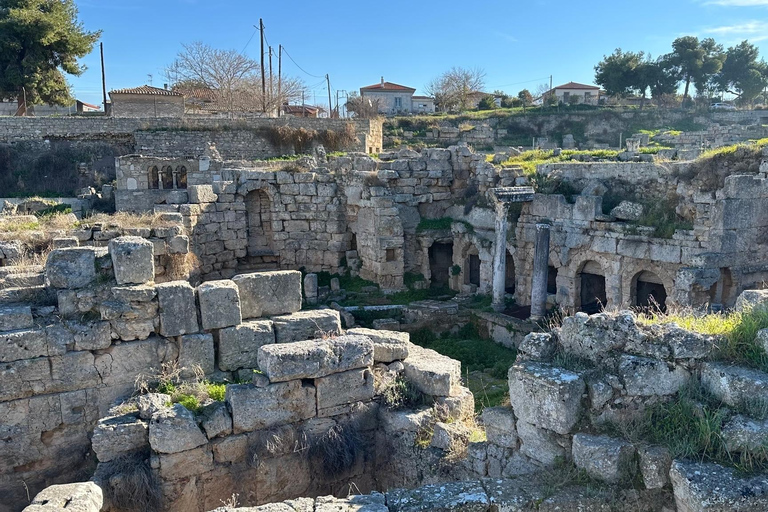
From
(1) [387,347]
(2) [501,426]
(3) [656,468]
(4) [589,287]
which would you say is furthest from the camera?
(4) [589,287]

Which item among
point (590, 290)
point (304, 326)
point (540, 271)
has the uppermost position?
point (304, 326)

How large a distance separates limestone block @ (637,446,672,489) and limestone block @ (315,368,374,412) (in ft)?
10.8

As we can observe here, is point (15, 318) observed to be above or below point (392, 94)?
below

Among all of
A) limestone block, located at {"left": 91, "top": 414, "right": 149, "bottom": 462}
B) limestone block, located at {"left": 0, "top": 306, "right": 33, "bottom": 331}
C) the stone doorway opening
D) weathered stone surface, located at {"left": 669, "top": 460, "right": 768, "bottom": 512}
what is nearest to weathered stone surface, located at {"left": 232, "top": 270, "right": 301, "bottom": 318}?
limestone block, located at {"left": 91, "top": 414, "right": 149, "bottom": 462}

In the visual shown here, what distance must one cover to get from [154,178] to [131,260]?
17.2 meters

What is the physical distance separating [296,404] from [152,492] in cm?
163

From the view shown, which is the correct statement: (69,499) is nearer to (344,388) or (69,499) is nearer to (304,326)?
(344,388)

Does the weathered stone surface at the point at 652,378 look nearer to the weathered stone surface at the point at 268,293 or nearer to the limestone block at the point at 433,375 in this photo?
the limestone block at the point at 433,375

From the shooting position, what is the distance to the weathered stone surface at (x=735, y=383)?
4.50 m

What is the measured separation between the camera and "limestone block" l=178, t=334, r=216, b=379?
7.22 metres

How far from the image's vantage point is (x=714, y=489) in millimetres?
4094

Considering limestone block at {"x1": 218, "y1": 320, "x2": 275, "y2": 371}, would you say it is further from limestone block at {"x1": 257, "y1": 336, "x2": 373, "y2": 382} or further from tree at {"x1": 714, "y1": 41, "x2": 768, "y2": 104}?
tree at {"x1": 714, "y1": 41, "x2": 768, "y2": 104}

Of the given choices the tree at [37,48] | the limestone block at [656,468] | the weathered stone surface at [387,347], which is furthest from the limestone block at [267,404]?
the tree at [37,48]

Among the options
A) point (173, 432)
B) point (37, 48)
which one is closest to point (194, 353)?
point (173, 432)
